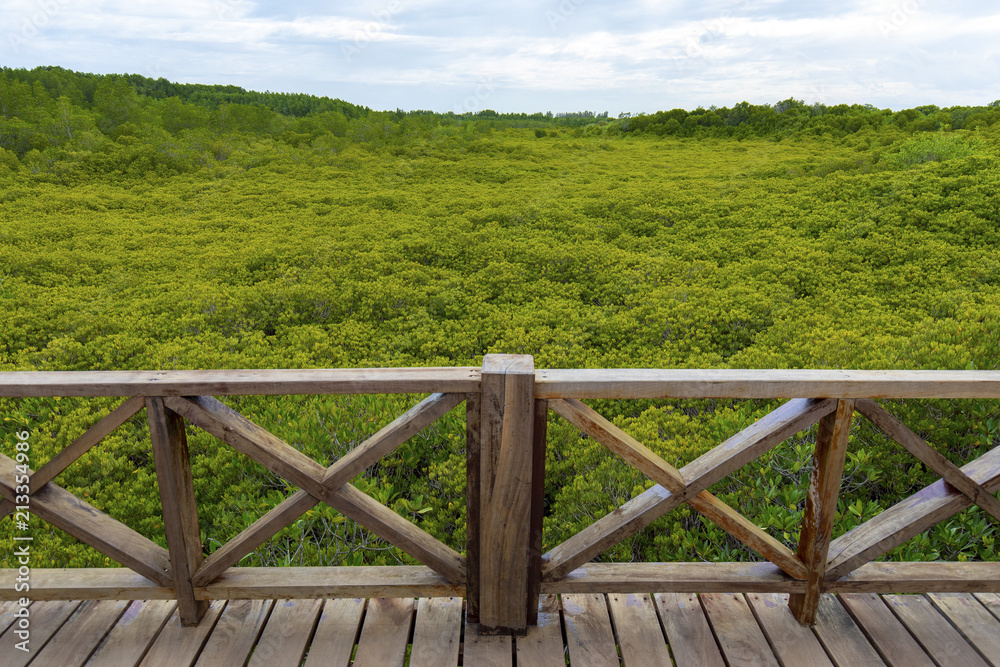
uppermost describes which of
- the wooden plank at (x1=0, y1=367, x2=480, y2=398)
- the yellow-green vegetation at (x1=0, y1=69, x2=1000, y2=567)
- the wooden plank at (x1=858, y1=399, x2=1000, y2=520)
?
the wooden plank at (x1=0, y1=367, x2=480, y2=398)

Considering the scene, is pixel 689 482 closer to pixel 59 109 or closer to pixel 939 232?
pixel 939 232

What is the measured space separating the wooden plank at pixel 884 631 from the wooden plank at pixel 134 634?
8.80 feet

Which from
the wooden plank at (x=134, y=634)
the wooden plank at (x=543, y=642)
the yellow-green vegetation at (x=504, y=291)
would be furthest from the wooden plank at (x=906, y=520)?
the wooden plank at (x=134, y=634)

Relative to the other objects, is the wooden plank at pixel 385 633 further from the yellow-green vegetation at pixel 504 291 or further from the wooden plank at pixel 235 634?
the yellow-green vegetation at pixel 504 291

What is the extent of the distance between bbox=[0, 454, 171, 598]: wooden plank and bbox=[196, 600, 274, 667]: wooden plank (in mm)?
291

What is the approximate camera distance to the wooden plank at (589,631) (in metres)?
2.43

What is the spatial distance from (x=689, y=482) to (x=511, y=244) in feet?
33.3

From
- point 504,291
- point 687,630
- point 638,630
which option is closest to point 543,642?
point 638,630

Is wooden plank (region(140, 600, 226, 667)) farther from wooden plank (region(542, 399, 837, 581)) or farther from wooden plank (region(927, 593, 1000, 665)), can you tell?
wooden plank (region(927, 593, 1000, 665))

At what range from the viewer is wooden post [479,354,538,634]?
2.22 m

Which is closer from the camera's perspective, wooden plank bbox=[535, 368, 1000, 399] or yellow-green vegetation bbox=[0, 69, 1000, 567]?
wooden plank bbox=[535, 368, 1000, 399]

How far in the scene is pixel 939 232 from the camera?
10.8 m

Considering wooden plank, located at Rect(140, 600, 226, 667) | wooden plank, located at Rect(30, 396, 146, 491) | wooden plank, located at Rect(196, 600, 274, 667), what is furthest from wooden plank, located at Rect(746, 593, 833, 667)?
wooden plank, located at Rect(30, 396, 146, 491)

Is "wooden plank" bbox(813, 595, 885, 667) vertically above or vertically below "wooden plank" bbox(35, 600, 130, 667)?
above
